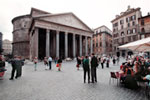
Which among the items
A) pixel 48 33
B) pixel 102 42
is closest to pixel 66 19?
pixel 48 33

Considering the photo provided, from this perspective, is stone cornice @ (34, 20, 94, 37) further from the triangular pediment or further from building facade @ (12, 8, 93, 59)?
the triangular pediment

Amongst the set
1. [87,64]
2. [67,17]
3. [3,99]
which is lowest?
[3,99]

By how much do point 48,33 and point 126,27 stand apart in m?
29.4

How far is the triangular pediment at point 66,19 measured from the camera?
23.6 m

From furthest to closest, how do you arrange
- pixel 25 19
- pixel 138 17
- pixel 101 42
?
pixel 101 42
pixel 25 19
pixel 138 17

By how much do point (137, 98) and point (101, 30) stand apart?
4958 centimetres

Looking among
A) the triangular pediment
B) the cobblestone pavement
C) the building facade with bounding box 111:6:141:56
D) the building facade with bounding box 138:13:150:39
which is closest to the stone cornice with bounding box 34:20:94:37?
the triangular pediment

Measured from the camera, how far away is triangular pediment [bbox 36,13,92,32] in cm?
2362

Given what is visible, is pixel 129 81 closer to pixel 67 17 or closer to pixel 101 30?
pixel 67 17

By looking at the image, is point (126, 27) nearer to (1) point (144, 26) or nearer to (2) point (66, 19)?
(1) point (144, 26)

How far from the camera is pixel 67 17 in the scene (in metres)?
28.0

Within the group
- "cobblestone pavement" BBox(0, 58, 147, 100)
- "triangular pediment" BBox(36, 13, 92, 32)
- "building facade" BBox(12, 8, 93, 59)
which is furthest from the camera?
"triangular pediment" BBox(36, 13, 92, 32)

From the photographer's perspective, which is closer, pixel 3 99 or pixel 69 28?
pixel 3 99

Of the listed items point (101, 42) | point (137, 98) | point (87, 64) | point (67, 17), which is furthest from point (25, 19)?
point (137, 98)
